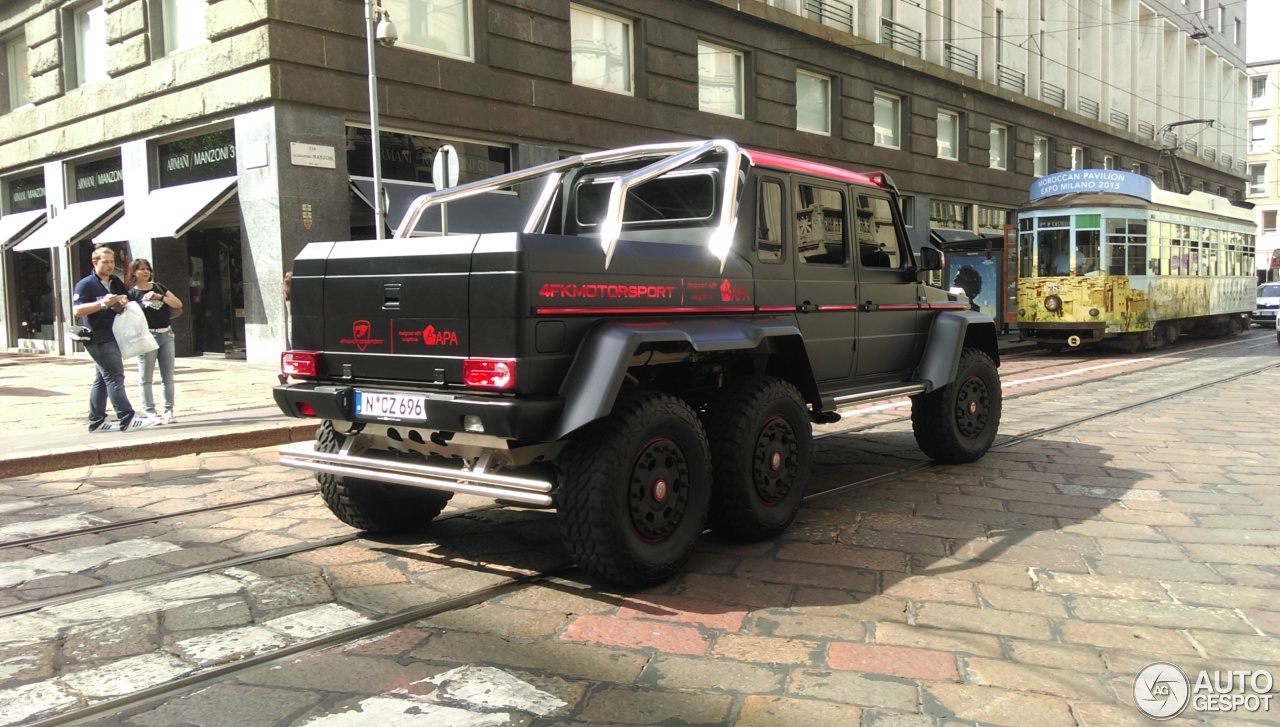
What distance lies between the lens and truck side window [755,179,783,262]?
4891 millimetres

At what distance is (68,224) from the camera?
1677 centimetres

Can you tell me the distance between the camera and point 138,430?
811cm

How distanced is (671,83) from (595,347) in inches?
580

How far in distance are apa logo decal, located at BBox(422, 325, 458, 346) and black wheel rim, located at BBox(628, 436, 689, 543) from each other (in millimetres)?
923

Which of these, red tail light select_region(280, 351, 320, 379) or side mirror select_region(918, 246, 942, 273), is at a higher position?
side mirror select_region(918, 246, 942, 273)

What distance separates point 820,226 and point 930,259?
127cm

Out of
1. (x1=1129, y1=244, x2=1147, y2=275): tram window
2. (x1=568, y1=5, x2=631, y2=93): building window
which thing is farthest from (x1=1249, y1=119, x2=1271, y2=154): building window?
(x1=568, y1=5, x2=631, y2=93): building window

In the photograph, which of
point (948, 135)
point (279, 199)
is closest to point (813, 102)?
point (948, 135)

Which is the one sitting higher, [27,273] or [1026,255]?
[27,273]

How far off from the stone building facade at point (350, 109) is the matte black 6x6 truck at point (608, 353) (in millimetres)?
8411

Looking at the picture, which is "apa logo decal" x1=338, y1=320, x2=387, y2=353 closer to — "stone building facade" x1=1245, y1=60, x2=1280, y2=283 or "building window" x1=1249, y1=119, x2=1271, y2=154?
"stone building facade" x1=1245, y1=60, x2=1280, y2=283

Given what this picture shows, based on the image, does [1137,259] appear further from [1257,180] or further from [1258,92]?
[1258,92]

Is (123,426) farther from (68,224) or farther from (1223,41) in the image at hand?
(1223,41)

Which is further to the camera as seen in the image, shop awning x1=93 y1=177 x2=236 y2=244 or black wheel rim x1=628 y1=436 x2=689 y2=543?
shop awning x1=93 y1=177 x2=236 y2=244
